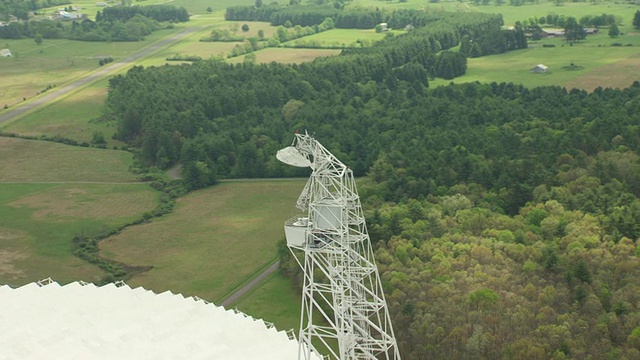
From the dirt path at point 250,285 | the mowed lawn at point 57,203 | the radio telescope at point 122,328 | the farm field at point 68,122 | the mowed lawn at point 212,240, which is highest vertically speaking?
the radio telescope at point 122,328

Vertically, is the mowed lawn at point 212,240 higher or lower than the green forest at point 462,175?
lower

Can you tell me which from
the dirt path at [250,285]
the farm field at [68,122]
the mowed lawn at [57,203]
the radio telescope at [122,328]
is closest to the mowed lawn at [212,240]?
the dirt path at [250,285]

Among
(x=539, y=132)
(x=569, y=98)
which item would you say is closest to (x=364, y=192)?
(x=539, y=132)

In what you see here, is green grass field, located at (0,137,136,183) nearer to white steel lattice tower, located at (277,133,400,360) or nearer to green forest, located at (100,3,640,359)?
green forest, located at (100,3,640,359)

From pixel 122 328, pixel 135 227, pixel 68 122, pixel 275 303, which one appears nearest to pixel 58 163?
pixel 68 122

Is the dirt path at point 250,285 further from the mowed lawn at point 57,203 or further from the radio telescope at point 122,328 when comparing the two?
the radio telescope at point 122,328

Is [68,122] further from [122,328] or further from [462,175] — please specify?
[122,328]
